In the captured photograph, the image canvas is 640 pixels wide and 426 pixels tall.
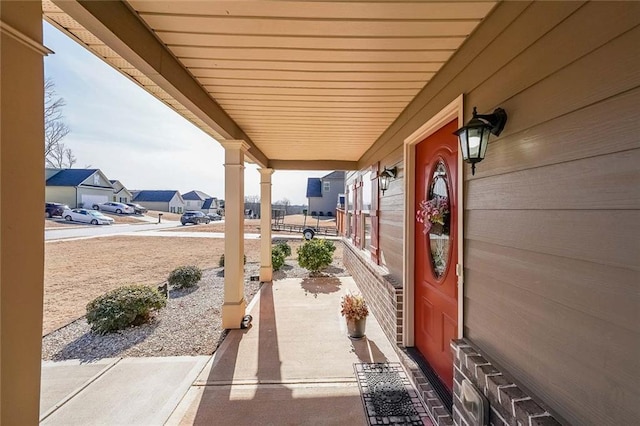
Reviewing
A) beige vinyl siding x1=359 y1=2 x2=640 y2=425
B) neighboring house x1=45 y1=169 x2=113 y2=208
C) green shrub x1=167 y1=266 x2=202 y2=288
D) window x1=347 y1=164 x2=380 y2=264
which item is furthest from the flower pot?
neighboring house x1=45 y1=169 x2=113 y2=208

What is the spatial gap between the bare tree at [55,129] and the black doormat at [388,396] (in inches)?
384

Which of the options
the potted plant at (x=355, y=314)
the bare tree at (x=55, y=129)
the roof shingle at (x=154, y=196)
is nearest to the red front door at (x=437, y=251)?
the potted plant at (x=355, y=314)

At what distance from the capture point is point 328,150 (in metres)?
5.28

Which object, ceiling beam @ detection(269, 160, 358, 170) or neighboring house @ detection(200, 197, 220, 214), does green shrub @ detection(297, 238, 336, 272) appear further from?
neighboring house @ detection(200, 197, 220, 214)

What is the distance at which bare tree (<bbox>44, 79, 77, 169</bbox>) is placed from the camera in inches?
436

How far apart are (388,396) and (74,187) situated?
35.2 m

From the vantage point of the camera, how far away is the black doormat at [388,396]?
219cm

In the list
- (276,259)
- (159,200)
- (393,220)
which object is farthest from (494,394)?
(159,200)

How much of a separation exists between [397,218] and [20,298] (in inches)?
125

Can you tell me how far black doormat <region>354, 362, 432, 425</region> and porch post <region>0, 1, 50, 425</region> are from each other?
2.18 m

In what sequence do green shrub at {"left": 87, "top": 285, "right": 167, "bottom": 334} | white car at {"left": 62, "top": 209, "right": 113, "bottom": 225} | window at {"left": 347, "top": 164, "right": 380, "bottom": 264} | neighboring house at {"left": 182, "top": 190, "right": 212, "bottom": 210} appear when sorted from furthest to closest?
neighboring house at {"left": 182, "top": 190, "right": 212, "bottom": 210} → white car at {"left": 62, "top": 209, "right": 113, "bottom": 225} → window at {"left": 347, "top": 164, "right": 380, "bottom": 264} → green shrub at {"left": 87, "top": 285, "right": 167, "bottom": 334}

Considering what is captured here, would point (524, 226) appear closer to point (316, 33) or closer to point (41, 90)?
point (316, 33)

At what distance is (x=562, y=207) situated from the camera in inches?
44.6

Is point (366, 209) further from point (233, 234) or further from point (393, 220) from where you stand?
point (233, 234)
